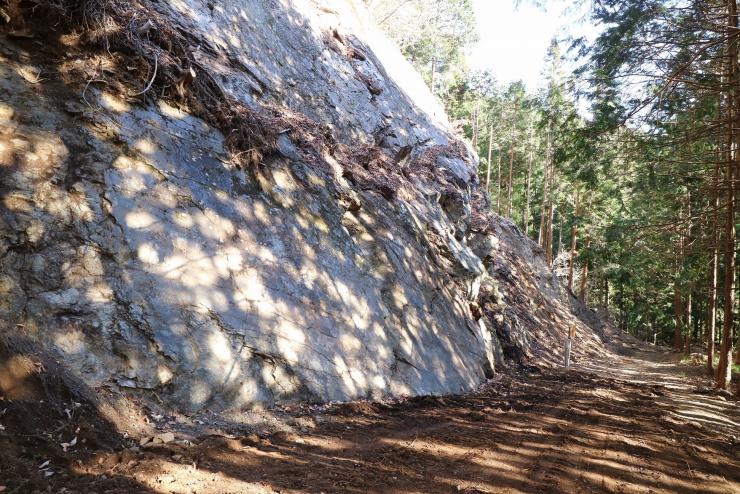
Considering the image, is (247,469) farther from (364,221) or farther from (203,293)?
(364,221)

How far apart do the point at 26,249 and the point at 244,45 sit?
7.03m

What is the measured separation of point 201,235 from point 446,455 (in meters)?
3.79

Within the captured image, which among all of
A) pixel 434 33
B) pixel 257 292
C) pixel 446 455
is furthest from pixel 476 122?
pixel 446 455

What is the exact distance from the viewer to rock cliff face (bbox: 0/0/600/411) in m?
4.35

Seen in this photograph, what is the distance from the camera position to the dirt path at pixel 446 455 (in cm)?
335

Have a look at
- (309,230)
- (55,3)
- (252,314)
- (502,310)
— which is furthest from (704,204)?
(55,3)

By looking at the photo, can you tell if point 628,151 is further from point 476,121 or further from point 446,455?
point 476,121

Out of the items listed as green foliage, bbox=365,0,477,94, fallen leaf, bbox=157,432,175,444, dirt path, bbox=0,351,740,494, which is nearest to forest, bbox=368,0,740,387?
green foliage, bbox=365,0,477,94

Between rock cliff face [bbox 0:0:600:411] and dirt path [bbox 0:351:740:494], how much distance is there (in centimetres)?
81

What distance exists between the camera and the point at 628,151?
10141 millimetres

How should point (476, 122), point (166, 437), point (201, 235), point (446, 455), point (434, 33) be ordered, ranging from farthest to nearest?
1. point (476, 122)
2. point (434, 33)
3. point (201, 235)
4. point (446, 455)
5. point (166, 437)

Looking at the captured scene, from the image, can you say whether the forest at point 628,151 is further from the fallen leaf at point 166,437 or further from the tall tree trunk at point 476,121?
the fallen leaf at point 166,437

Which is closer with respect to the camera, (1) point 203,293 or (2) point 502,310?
(1) point 203,293

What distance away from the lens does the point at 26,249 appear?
418 centimetres
